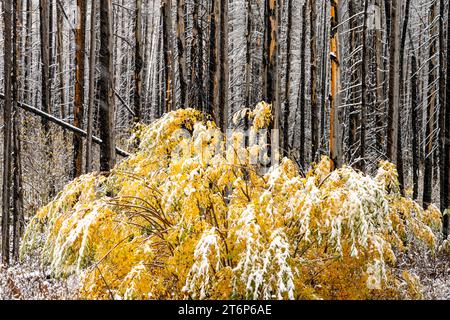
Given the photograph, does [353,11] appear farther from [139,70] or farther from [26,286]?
[26,286]

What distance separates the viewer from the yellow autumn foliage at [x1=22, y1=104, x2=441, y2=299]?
163 inches

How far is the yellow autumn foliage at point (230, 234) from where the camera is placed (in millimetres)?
4145

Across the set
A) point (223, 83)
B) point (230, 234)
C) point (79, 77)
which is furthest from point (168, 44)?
point (230, 234)

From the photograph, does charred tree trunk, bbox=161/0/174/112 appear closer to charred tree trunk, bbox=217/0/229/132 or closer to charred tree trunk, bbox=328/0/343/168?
charred tree trunk, bbox=217/0/229/132

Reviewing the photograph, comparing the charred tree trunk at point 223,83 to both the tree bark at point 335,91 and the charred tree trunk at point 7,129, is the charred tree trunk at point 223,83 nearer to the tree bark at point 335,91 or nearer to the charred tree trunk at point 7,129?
the tree bark at point 335,91

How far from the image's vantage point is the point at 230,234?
172 inches

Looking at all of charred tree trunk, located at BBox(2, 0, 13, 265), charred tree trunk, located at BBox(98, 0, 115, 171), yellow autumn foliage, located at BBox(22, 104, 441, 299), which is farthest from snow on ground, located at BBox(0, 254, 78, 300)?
charred tree trunk, located at BBox(98, 0, 115, 171)

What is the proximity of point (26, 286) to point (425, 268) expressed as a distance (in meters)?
6.53

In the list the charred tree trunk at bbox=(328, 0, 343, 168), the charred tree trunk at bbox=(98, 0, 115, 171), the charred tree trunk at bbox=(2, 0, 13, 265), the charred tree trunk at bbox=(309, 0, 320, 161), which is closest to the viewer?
the charred tree trunk at bbox=(328, 0, 343, 168)

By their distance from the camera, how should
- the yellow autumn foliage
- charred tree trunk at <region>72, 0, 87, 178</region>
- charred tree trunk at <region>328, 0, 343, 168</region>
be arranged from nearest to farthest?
the yellow autumn foliage, charred tree trunk at <region>328, 0, 343, 168</region>, charred tree trunk at <region>72, 0, 87, 178</region>

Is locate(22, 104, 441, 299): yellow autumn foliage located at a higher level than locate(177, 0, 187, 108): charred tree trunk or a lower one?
lower

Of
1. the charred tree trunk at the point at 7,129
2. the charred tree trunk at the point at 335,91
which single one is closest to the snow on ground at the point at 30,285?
the charred tree trunk at the point at 7,129

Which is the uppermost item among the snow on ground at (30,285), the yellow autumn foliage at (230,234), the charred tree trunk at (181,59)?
the charred tree trunk at (181,59)

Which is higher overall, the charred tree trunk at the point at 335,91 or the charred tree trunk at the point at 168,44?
the charred tree trunk at the point at 168,44
